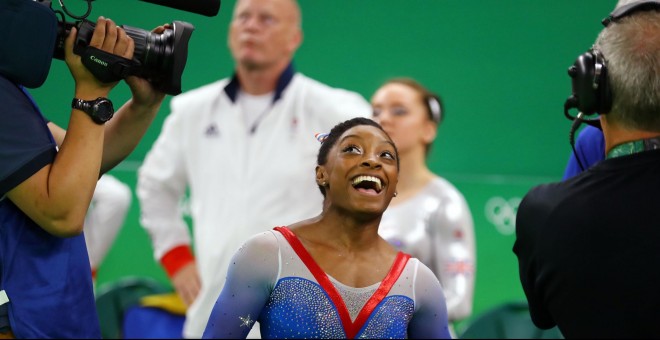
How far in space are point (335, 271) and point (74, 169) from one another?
0.50 metres

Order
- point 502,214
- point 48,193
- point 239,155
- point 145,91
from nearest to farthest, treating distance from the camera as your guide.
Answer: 1. point 48,193
2. point 145,91
3. point 239,155
4. point 502,214

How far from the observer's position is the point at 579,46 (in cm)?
416

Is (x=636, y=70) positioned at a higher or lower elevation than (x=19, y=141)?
higher

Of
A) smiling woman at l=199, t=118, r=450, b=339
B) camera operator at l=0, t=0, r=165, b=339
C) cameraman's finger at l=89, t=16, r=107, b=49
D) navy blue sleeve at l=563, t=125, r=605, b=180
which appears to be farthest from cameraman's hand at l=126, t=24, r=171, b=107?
navy blue sleeve at l=563, t=125, r=605, b=180

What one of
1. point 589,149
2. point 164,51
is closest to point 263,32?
point 589,149

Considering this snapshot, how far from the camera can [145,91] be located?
209cm

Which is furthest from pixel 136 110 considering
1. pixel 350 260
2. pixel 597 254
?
pixel 597 254

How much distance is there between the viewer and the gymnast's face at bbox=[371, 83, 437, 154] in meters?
3.58

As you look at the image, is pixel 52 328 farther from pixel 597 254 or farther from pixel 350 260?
pixel 597 254

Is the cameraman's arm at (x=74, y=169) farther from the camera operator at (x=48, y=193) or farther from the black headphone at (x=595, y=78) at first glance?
the black headphone at (x=595, y=78)

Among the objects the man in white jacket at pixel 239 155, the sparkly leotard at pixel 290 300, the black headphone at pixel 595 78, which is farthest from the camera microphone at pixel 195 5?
the man in white jacket at pixel 239 155

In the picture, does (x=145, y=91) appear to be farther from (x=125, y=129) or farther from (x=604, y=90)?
(x=604, y=90)

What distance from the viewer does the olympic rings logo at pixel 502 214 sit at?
4.46 metres

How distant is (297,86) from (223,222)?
1.66ft
